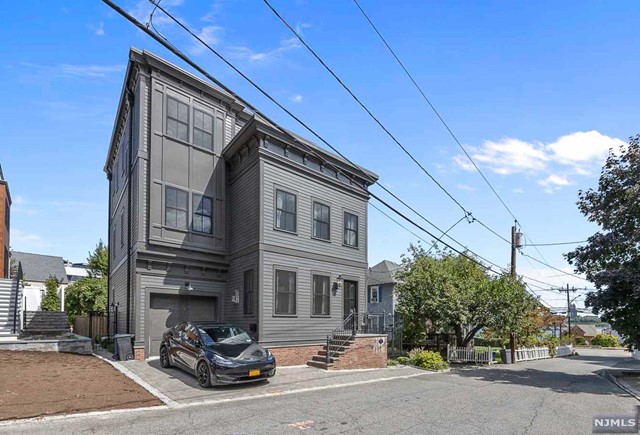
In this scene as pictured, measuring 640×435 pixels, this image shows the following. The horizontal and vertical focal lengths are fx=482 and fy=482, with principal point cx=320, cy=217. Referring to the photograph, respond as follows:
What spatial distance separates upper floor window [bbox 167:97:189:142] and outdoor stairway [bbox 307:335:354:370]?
9.45 meters

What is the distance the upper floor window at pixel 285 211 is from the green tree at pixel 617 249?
455 inches

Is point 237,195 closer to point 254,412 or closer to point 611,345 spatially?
point 254,412

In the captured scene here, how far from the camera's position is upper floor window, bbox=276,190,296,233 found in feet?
58.1

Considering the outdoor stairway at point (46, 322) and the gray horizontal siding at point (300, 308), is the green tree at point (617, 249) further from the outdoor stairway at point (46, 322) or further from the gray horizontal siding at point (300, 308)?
the outdoor stairway at point (46, 322)

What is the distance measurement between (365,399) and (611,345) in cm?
6048

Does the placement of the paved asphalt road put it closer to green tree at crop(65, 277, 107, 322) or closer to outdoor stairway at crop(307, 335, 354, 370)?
outdoor stairway at crop(307, 335, 354, 370)

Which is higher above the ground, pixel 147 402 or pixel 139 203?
pixel 139 203

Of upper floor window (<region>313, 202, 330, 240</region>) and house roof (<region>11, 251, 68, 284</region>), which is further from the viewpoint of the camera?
house roof (<region>11, 251, 68, 284</region>)

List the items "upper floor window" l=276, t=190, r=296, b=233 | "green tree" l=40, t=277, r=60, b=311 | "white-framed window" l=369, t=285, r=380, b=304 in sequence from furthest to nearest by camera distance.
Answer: "white-framed window" l=369, t=285, r=380, b=304
"green tree" l=40, t=277, r=60, b=311
"upper floor window" l=276, t=190, r=296, b=233

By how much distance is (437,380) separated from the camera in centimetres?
1548

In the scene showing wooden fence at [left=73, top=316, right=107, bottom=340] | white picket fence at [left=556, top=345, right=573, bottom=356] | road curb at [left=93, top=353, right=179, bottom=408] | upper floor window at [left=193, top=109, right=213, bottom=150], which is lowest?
white picket fence at [left=556, top=345, right=573, bottom=356]

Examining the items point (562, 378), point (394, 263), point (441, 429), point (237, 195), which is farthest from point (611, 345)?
point (441, 429)

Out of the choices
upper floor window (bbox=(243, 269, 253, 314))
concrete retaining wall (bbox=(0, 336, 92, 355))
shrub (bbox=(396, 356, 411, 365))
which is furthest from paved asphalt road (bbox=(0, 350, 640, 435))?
concrete retaining wall (bbox=(0, 336, 92, 355))

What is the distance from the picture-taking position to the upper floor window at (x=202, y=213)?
60.1 feet
